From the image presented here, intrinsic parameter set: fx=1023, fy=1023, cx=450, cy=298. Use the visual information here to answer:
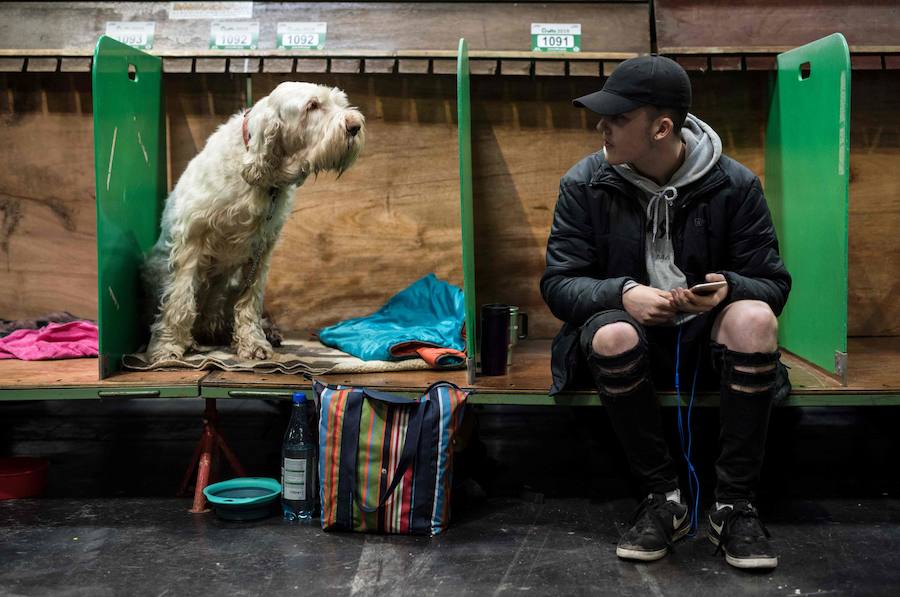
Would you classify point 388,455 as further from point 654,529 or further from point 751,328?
point 751,328

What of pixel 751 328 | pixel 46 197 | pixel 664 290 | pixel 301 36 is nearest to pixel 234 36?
pixel 301 36

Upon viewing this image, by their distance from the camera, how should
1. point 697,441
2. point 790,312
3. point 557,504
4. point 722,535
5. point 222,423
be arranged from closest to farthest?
point 722,535, point 557,504, point 790,312, point 697,441, point 222,423

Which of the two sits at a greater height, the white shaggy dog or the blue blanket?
the white shaggy dog

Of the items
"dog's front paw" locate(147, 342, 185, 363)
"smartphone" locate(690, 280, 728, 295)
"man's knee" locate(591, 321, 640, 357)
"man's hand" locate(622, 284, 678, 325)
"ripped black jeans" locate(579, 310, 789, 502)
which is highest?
"smartphone" locate(690, 280, 728, 295)

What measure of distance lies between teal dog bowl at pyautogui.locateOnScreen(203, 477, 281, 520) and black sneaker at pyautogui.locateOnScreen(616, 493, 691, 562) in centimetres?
112

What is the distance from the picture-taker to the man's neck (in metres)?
3.00

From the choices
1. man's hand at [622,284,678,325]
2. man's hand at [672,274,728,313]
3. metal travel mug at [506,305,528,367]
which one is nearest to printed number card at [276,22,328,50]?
metal travel mug at [506,305,528,367]

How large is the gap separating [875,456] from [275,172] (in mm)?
2520

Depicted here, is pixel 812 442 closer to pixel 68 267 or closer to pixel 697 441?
pixel 697 441

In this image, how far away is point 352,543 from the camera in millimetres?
3027

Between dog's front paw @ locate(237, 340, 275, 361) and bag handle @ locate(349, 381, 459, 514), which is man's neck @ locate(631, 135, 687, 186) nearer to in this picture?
bag handle @ locate(349, 381, 459, 514)

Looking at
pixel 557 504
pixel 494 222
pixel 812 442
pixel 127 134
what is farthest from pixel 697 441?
pixel 127 134

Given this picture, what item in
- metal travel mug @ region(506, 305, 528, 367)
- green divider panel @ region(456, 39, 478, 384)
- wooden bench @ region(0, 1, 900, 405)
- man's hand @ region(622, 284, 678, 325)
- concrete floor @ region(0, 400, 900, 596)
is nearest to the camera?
concrete floor @ region(0, 400, 900, 596)

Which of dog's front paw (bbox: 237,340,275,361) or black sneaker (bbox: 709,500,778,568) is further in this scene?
dog's front paw (bbox: 237,340,275,361)
